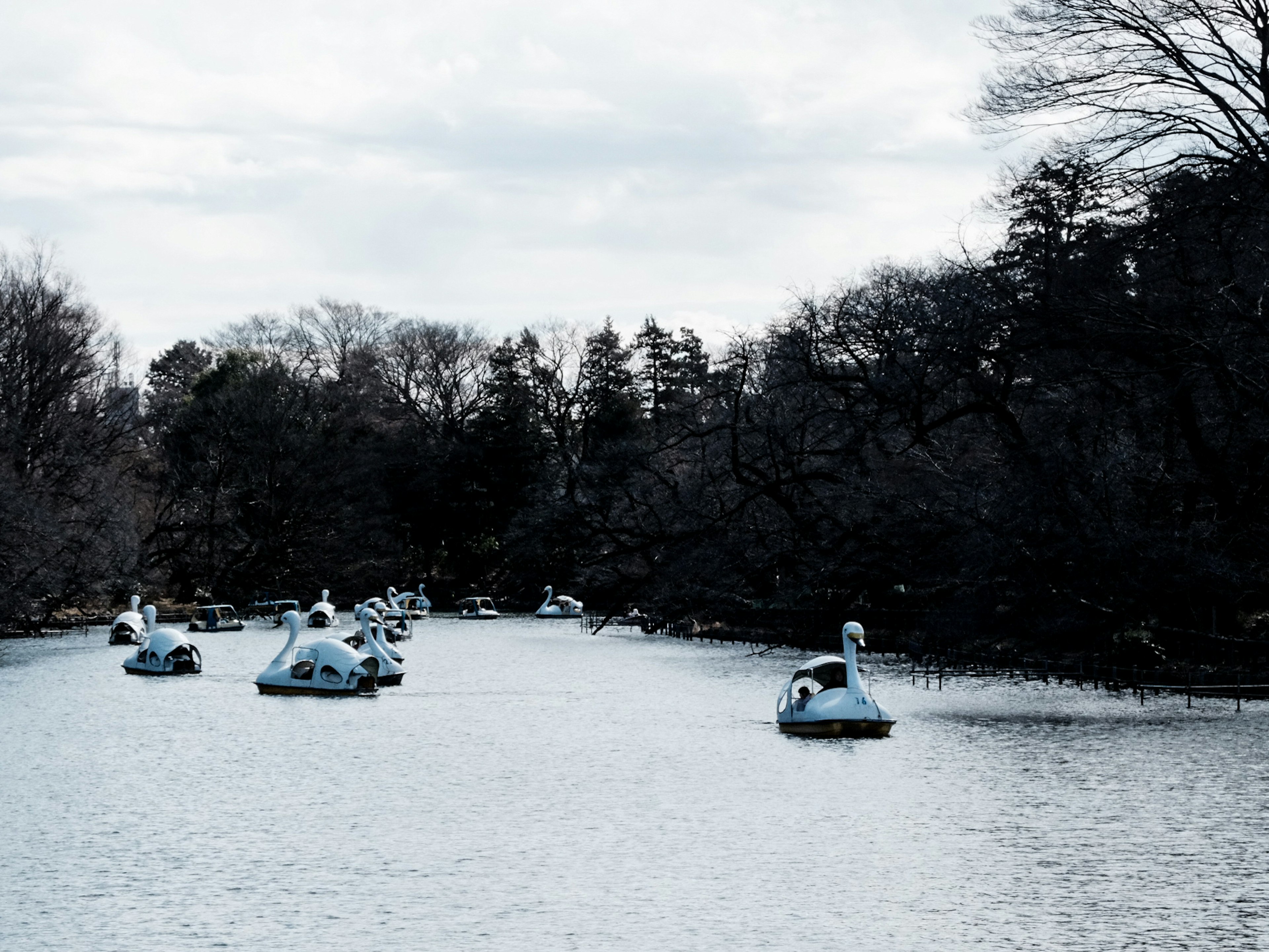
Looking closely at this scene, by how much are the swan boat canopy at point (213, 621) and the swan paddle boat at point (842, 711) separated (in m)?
44.6

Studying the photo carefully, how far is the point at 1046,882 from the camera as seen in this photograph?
16.0m

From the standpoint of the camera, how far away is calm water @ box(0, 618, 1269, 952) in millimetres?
14375

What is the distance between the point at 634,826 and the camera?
65.4 feet

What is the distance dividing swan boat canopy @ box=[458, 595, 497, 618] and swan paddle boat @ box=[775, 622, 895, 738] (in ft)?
176

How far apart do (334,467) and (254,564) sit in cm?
723

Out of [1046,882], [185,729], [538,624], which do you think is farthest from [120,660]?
[1046,882]

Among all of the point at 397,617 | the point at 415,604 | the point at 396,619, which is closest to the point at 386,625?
the point at 396,619

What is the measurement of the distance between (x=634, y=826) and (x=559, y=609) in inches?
2540

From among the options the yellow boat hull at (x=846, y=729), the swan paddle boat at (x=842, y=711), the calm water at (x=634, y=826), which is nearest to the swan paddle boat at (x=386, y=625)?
the calm water at (x=634, y=826)

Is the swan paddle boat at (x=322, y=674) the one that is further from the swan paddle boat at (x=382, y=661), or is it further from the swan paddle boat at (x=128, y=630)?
the swan paddle boat at (x=128, y=630)

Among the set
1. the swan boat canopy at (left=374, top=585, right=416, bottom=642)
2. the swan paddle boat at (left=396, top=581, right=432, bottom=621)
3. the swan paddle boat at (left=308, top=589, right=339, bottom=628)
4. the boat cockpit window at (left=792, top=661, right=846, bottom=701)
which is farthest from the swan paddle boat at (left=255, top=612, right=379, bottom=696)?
the swan paddle boat at (left=396, top=581, right=432, bottom=621)

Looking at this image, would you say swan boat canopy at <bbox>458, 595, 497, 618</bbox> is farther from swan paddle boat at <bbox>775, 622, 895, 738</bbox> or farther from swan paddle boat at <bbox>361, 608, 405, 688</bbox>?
swan paddle boat at <bbox>775, 622, 895, 738</bbox>

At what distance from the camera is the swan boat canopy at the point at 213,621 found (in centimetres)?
6888

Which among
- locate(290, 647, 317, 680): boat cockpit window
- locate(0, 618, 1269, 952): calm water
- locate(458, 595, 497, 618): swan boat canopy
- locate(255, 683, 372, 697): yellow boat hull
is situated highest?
locate(458, 595, 497, 618): swan boat canopy
